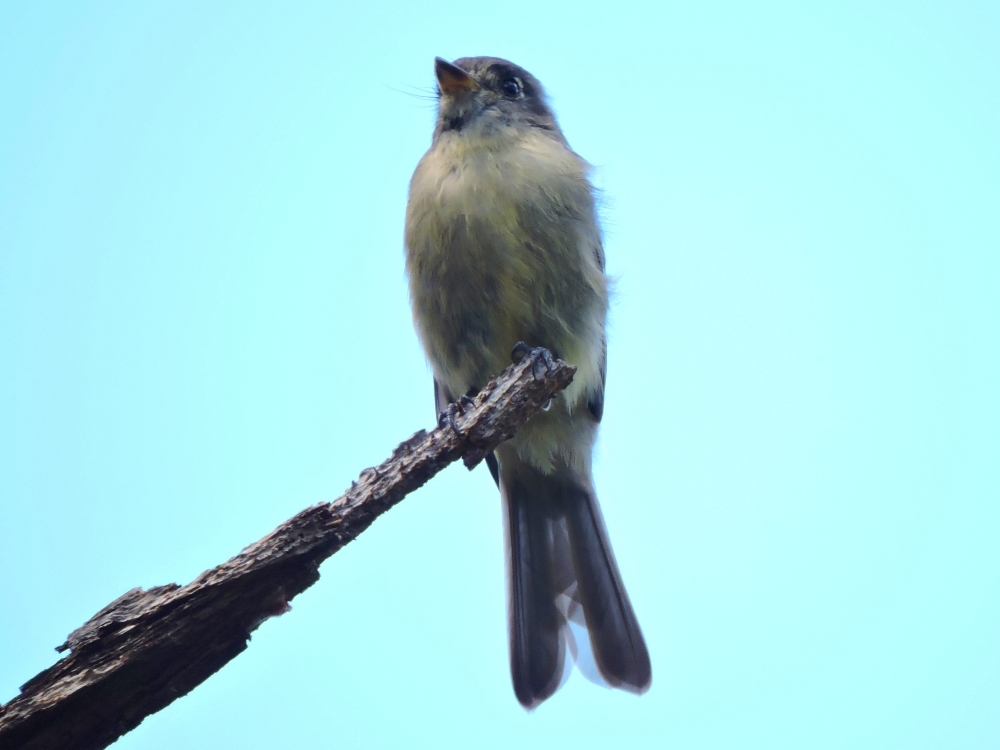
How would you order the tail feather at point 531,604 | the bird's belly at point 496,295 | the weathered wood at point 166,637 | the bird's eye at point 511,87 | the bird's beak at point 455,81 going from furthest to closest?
the bird's eye at point 511,87, the bird's beak at point 455,81, the tail feather at point 531,604, the bird's belly at point 496,295, the weathered wood at point 166,637

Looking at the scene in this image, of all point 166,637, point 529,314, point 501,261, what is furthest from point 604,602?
point 166,637

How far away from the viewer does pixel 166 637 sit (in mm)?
3064

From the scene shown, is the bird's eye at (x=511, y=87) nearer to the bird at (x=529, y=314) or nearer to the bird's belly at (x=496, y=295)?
the bird at (x=529, y=314)

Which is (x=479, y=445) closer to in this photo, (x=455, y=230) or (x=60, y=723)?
(x=455, y=230)

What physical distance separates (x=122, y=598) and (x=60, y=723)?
1.29 feet

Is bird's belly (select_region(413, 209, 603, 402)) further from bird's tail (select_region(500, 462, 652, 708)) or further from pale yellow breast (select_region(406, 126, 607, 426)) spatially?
bird's tail (select_region(500, 462, 652, 708))

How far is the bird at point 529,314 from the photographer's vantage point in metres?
4.61

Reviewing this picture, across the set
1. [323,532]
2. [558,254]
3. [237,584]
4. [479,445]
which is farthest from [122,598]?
[558,254]

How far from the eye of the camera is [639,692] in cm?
497

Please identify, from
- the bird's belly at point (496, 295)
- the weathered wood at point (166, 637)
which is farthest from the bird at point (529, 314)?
the weathered wood at point (166, 637)

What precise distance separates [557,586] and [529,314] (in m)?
1.57

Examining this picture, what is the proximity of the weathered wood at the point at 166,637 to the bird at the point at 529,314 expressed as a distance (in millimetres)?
1562

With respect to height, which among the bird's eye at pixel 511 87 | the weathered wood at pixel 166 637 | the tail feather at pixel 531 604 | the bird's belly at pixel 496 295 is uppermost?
the bird's eye at pixel 511 87

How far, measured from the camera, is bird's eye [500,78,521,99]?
550cm
